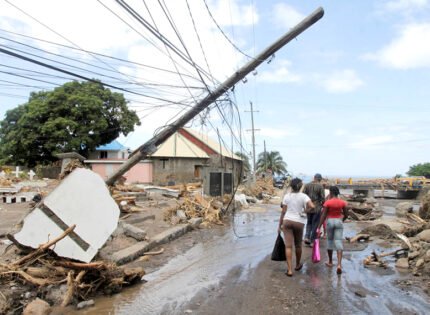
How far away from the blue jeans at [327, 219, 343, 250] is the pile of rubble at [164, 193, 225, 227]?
6.85 m

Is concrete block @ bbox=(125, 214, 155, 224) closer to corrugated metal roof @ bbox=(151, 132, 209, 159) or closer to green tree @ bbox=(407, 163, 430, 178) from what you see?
corrugated metal roof @ bbox=(151, 132, 209, 159)

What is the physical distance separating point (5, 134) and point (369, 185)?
1743 inches

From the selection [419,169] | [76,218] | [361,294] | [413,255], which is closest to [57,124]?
[76,218]

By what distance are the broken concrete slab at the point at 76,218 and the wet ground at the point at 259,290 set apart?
104 centimetres

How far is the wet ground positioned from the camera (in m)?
5.50

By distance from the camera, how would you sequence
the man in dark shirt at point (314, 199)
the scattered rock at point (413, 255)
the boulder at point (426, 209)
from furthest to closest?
the boulder at point (426, 209)
the man in dark shirt at point (314, 199)
the scattered rock at point (413, 255)

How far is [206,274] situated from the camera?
753cm

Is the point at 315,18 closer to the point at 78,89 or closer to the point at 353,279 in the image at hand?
the point at 353,279

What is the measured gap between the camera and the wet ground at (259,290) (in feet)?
18.0

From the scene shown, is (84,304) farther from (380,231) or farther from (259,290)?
(380,231)

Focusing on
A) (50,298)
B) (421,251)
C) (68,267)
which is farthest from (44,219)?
A: (421,251)

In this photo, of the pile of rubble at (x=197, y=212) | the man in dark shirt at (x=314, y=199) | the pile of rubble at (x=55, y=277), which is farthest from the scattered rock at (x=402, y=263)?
the pile of rubble at (x=197, y=212)

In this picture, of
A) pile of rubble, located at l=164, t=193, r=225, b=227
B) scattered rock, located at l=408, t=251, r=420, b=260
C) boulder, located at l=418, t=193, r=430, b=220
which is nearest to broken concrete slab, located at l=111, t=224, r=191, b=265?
pile of rubble, located at l=164, t=193, r=225, b=227

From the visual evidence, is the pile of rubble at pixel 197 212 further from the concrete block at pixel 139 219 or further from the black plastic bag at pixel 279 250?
the black plastic bag at pixel 279 250
